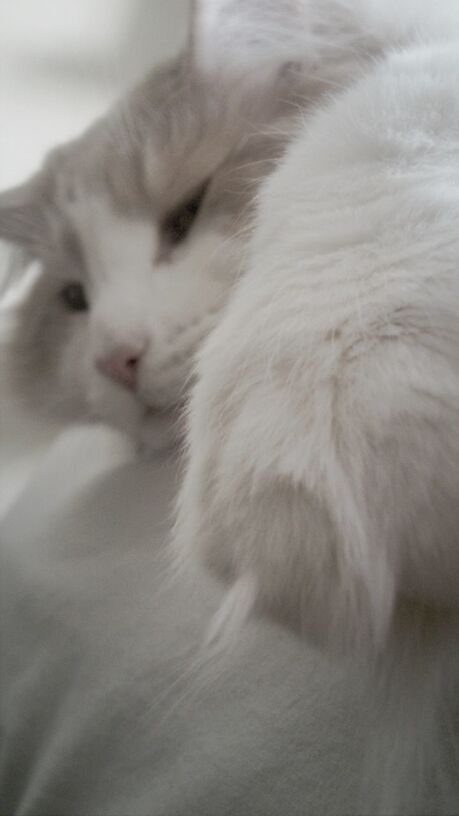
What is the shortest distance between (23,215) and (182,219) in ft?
0.94

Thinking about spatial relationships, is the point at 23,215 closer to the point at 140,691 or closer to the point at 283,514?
the point at 140,691

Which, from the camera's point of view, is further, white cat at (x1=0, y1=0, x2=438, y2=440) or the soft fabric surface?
white cat at (x1=0, y1=0, x2=438, y2=440)

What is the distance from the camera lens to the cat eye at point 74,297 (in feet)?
2.99

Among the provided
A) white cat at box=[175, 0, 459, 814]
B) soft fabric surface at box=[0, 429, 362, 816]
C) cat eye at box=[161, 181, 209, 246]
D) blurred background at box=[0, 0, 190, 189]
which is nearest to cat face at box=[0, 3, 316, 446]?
cat eye at box=[161, 181, 209, 246]

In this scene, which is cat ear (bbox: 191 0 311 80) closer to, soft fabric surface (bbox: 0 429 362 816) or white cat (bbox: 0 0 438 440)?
white cat (bbox: 0 0 438 440)

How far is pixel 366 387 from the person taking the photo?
0.31 m

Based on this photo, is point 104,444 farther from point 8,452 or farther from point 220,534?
point 220,534

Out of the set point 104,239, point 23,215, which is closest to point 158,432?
point 104,239

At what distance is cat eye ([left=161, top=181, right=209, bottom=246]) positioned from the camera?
0.75m

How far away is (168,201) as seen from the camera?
2.49ft

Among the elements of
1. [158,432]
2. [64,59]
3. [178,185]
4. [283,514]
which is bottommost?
[158,432]

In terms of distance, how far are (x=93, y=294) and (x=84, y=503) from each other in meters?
0.22

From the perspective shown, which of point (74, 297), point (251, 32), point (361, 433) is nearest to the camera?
point (361, 433)

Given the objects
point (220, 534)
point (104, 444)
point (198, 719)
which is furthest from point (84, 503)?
point (220, 534)
